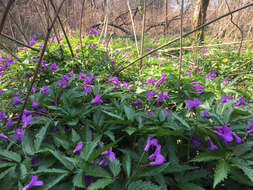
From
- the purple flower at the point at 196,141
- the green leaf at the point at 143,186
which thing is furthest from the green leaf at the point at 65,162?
the purple flower at the point at 196,141

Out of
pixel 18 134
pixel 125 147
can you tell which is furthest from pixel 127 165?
pixel 18 134

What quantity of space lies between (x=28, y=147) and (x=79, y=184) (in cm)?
37

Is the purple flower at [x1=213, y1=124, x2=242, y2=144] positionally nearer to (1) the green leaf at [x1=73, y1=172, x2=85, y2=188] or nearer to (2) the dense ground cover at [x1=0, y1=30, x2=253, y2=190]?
→ (2) the dense ground cover at [x1=0, y1=30, x2=253, y2=190]

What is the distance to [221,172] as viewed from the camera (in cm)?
66

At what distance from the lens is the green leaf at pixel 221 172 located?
62 centimetres

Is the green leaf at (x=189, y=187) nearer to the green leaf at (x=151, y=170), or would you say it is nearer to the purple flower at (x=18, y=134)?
the green leaf at (x=151, y=170)

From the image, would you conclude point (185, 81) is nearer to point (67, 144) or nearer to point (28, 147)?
point (67, 144)

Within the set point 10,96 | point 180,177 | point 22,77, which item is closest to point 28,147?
point 180,177

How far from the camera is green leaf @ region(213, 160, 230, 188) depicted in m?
0.62

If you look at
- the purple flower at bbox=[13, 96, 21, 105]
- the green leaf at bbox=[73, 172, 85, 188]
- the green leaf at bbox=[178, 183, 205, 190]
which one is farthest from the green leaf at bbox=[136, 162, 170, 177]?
the purple flower at bbox=[13, 96, 21, 105]

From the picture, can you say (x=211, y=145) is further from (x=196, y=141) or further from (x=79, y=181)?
(x=79, y=181)

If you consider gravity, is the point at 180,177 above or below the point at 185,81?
below

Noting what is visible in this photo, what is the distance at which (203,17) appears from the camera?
4758 mm

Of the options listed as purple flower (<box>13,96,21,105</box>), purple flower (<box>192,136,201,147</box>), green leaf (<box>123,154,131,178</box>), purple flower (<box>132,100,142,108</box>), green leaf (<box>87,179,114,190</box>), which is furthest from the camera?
purple flower (<box>132,100,142,108</box>)
